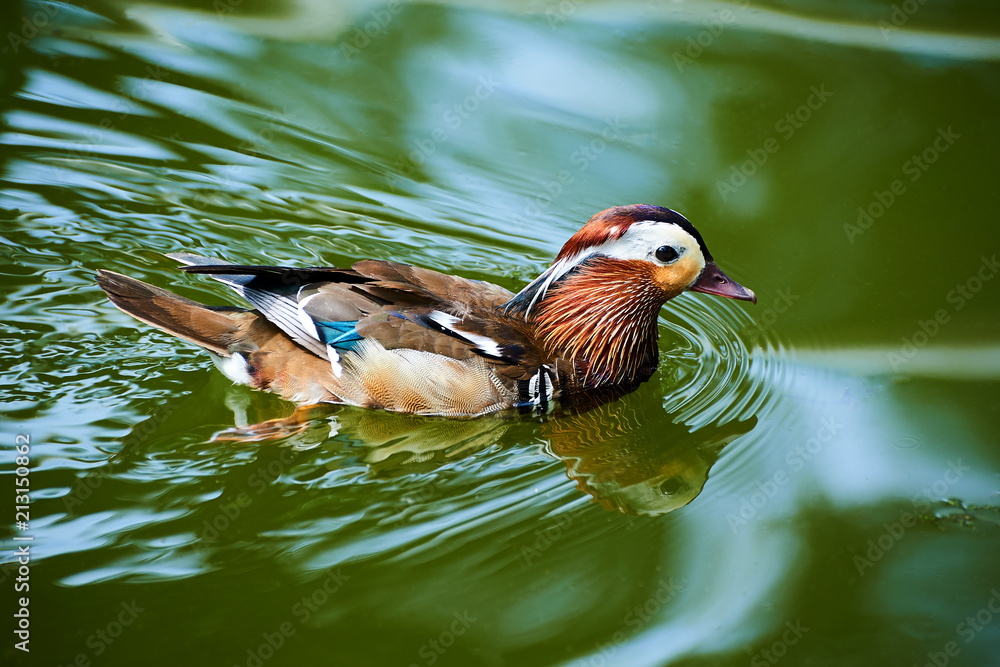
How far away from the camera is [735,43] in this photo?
7.43 m

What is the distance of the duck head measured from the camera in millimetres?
4734

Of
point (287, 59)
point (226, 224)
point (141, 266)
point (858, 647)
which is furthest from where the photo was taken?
point (287, 59)

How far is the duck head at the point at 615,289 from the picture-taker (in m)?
4.73

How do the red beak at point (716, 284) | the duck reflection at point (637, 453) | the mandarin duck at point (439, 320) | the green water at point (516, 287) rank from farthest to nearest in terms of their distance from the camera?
the red beak at point (716, 284), the mandarin duck at point (439, 320), the duck reflection at point (637, 453), the green water at point (516, 287)

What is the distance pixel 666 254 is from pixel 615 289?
355 millimetres

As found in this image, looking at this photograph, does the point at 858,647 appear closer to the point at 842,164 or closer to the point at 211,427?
the point at 211,427

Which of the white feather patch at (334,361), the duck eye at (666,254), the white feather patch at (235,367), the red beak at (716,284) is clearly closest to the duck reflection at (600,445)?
the white feather patch at (334,361)

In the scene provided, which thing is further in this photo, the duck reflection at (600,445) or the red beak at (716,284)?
the red beak at (716,284)

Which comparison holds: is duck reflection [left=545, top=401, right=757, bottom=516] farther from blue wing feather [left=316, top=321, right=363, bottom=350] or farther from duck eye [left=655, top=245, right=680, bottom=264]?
blue wing feather [left=316, top=321, right=363, bottom=350]

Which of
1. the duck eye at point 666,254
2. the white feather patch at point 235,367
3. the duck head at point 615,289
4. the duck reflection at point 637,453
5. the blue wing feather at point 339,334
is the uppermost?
the duck eye at point 666,254

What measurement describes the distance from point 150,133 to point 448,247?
7.61 ft

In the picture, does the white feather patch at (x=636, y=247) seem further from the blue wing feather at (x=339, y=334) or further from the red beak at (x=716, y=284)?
the blue wing feather at (x=339, y=334)

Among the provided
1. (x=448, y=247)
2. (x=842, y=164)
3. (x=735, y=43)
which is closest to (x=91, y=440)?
(x=448, y=247)

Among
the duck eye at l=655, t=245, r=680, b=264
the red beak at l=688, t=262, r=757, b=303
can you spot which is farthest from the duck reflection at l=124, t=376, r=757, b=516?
the duck eye at l=655, t=245, r=680, b=264
